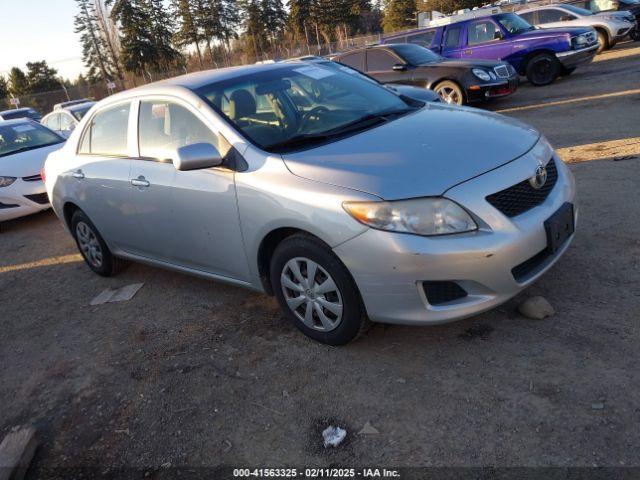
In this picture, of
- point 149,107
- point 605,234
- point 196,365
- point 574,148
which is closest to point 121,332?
point 196,365

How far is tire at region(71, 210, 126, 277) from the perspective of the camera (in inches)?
202

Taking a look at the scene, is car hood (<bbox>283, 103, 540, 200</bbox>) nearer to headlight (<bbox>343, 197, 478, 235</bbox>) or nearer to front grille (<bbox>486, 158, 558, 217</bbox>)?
headlight (<bbox>343, 197, 478, 235</bbox>)

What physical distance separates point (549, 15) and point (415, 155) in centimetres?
1549

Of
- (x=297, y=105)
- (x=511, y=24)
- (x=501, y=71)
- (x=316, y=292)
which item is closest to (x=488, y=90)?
(x=501, y=71)

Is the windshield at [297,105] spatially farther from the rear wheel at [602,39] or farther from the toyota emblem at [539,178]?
the rear wheel at [602,39]

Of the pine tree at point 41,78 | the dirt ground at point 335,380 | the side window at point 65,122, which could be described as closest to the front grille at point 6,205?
the dirt ground at point 335,380

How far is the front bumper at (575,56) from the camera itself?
1224 cm

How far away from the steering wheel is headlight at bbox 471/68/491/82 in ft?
24.1

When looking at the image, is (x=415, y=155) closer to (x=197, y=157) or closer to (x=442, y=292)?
(x=442, y=292)

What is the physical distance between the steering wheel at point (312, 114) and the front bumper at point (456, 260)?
1116 millimetres

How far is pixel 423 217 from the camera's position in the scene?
109 inches

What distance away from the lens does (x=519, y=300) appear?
350 centimetres

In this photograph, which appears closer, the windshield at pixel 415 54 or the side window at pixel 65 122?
the windshield at pixel 415 54

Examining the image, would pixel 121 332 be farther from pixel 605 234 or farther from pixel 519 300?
pixel 605 234
